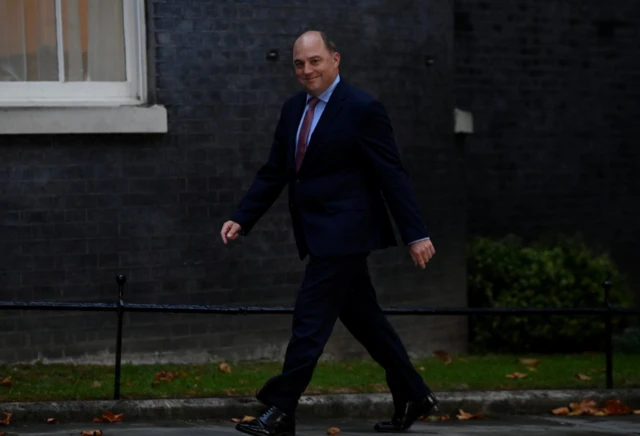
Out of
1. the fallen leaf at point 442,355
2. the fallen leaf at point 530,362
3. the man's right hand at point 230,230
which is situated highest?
the man's right hand at point 230,230

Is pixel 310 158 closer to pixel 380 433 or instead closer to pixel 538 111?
pixel 380 433

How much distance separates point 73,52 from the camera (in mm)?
9500

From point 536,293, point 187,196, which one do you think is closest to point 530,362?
point 536,293

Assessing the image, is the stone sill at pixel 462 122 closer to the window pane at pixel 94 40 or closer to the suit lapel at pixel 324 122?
the window pane at pixel 94 40

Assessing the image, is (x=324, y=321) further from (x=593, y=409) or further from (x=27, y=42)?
(x=27, y=42)

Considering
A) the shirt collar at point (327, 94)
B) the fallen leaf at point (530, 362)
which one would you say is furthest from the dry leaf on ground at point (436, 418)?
the fallen leaf at point (530, 362)

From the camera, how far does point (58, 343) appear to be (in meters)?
9.26

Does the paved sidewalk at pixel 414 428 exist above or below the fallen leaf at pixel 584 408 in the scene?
above

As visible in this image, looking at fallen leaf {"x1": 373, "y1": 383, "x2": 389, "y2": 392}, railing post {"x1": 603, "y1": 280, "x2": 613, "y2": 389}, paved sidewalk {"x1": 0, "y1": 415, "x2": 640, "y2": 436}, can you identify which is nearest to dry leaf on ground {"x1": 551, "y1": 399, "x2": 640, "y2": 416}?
paved sidewalk {"x1": 0, "y1": 415, "x2": 640, "y2": 436}

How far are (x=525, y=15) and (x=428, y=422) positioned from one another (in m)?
6.53

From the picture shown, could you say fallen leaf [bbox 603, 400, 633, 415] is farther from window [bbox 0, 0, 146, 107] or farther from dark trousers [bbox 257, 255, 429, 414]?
window [bbox 0, 0, 146, 107]

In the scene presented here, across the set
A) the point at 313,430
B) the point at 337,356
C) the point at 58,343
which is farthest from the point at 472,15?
the point at 313,430

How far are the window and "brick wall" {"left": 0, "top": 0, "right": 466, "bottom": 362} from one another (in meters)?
0.21

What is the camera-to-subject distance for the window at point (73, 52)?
935 centimetres
